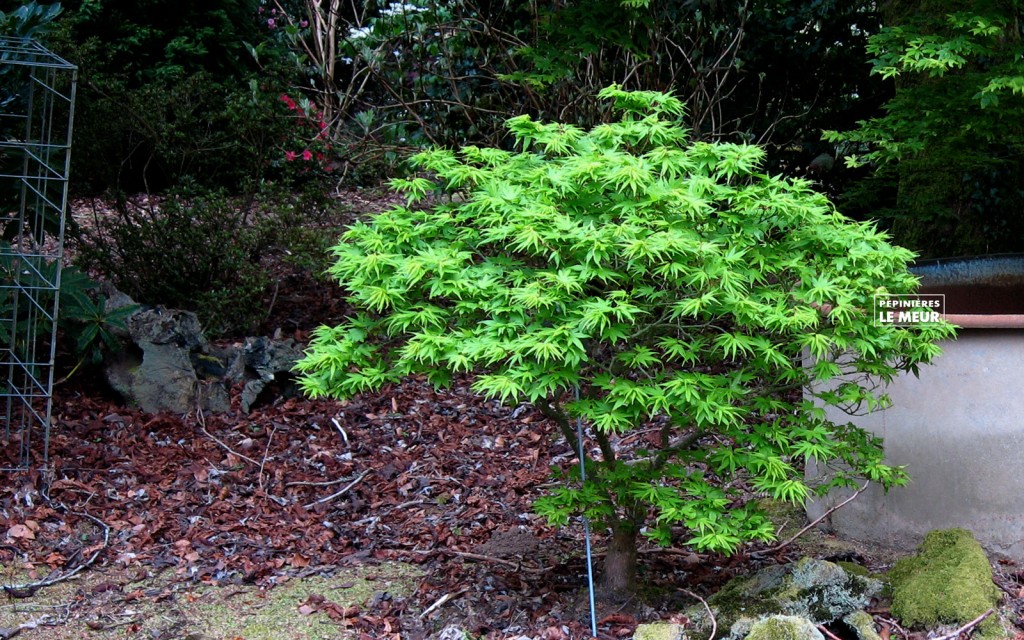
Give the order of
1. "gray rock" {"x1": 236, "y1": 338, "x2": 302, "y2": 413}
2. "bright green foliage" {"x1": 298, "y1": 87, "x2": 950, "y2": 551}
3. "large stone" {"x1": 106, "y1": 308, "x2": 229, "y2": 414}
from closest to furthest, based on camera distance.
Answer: "bright green foliage" {"x1": 298, "y1": 87, "x2": 950, "y2": 551}
"large stone" {"x1": 106, "y1": 308, "x2": 229, "y2": 414}
"gray rock" {"x1": 236, "y1": 338, "x2": 302, "y2": 413}

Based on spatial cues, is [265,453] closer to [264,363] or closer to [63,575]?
[264,363]

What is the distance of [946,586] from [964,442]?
31.1 inches

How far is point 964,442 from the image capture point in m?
4.69

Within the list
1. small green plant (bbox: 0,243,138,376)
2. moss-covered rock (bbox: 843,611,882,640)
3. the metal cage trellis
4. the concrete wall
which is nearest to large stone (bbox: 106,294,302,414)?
small green plant (bbox: 0,243,138,376)

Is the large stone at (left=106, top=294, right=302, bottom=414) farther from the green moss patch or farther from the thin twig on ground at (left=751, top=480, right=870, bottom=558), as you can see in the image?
the thin twig on ground at (left=751, top=480, right=870, bottom=558)

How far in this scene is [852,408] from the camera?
498 centimetres

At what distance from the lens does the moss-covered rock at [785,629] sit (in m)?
3.67

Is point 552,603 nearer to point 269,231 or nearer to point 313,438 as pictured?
point 313,438

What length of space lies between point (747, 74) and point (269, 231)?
4.19m

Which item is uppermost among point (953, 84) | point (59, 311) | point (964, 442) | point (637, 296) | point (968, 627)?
point (953, 84)

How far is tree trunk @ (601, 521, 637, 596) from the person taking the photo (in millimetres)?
4465

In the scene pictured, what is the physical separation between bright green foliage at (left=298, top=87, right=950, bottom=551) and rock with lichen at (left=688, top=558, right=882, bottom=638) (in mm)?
324

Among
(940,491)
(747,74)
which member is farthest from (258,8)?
(940,491)

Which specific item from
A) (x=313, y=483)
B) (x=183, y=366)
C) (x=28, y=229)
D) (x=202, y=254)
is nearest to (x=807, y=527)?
(x=313, y=483)
